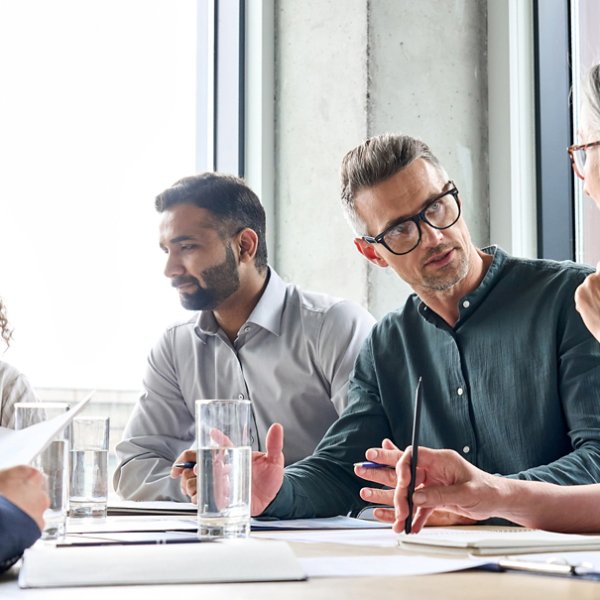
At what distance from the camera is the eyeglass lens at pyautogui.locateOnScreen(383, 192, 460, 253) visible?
2.15m

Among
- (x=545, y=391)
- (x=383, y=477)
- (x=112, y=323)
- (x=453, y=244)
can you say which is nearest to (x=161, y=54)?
(x=112, y=323)

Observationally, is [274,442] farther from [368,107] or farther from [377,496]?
[368,107]

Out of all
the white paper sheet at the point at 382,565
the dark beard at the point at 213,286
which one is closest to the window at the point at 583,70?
the dark beard at the point at 213,286

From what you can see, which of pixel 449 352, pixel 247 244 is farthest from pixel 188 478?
pixel 247 244

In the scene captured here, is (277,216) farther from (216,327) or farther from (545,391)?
(545,391)

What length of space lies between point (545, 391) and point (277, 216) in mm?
1756

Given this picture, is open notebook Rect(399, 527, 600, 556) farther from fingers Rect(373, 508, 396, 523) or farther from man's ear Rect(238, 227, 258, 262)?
man's ear Rect(238, 227, 258, 262)

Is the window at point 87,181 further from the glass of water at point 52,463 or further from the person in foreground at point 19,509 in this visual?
the person in foreground at point 19,509

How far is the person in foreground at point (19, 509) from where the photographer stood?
1020 mm

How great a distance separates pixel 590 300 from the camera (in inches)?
67.7

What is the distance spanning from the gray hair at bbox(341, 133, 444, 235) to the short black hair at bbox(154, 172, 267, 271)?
28.2 inches

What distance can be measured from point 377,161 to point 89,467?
3.32ft

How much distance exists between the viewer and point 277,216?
354 centimetres

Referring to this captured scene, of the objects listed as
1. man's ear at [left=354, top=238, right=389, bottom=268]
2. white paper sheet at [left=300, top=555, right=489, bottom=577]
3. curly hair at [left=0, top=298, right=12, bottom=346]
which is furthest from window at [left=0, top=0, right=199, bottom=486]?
white paper sheet at [left=300, top=555, right=489, bottom=577]
